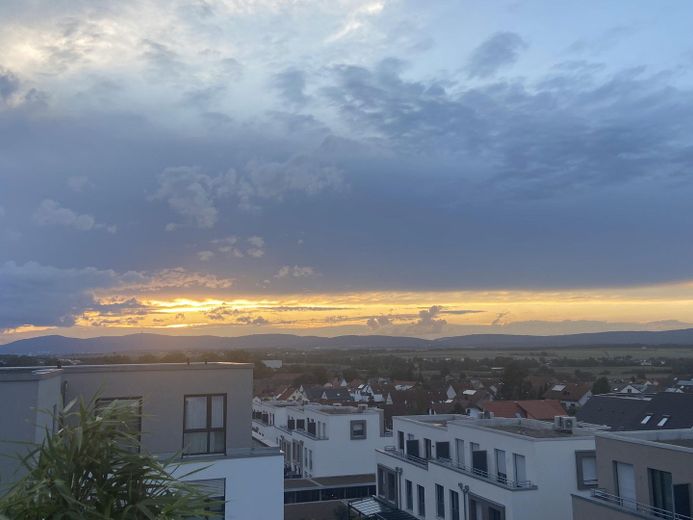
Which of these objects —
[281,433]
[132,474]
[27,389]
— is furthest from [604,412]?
[132,474]

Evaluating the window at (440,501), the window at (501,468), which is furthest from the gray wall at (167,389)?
the window at (440,501)

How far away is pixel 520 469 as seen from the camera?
82.5 ft

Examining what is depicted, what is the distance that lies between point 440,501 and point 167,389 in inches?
807

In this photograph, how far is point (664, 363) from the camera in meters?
177

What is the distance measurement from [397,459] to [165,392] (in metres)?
23.7

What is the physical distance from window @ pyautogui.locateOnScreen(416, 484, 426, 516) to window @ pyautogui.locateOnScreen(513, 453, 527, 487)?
8.09 metres

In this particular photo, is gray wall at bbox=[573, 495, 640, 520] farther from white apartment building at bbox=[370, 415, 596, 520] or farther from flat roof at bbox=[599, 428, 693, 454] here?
flat roof at bbox=[599, 428, 693, 454]

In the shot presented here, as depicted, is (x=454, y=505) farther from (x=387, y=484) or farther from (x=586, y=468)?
(x=387, y=484)

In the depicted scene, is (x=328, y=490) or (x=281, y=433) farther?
(x=281, y=433)

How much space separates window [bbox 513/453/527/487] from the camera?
81.1 feet

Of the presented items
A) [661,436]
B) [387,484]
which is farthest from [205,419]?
[387,484]

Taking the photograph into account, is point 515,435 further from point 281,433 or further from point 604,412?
point 281,433

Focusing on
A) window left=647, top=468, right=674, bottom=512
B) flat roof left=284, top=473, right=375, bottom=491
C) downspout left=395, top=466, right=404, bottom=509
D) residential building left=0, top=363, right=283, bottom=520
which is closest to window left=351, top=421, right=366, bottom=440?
flat roof left=284, top=473, right=375, bottom=491

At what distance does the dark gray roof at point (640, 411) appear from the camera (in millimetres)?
34906
